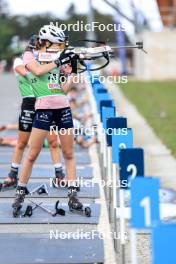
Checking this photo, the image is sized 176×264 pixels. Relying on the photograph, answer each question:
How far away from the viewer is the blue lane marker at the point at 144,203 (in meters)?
4.75

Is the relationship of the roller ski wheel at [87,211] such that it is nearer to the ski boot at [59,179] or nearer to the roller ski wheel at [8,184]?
the ski boot at [59,179]

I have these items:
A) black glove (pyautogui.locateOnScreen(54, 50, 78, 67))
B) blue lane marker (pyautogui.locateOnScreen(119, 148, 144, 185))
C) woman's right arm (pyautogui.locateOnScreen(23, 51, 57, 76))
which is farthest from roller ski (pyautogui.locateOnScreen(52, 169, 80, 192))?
blue lane marker (pyautogui.locateOnScreen(119, 148, 144, 185))

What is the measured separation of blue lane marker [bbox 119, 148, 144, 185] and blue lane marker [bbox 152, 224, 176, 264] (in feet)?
3.96

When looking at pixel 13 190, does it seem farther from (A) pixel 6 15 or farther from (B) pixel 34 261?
(A) pixel 6 15

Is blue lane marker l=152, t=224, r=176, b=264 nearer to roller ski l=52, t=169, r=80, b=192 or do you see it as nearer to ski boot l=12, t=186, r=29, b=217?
ski boot l=12, t=186, r=29, b=217

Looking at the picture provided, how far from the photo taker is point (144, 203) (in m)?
4.79

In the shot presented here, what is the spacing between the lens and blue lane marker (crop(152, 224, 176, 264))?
4.38 metres

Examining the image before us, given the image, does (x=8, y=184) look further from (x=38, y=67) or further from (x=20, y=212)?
(x=38, y=67)

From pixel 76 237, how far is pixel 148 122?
12.4 m

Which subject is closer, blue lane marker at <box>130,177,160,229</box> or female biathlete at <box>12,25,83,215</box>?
blue lane marker at <box>130,177,160,229</box>

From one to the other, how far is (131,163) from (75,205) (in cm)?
174

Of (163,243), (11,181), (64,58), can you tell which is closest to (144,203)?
(163,243)

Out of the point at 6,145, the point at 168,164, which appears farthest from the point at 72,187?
the point at 6,145

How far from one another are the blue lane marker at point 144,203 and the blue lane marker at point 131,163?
771mm
